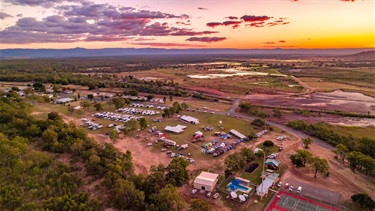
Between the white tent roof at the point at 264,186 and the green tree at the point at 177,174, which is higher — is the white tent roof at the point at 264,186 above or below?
below

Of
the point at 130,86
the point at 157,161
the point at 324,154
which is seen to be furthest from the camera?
the point at 130,86

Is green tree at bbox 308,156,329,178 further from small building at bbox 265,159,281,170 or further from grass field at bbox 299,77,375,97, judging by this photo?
grass field at bbox 299,77,375,97

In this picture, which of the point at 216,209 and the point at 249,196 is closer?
the point at 216,209

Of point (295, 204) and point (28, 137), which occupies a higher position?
point (28, 137)

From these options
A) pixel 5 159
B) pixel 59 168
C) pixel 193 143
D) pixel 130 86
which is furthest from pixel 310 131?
pixel 130 86

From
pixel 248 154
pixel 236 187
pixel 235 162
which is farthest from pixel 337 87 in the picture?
pixel 236 187

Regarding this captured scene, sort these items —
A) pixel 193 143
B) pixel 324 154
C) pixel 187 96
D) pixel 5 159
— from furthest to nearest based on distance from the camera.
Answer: pixel 187 96 → pixel 193 143 → pixel 324 154 → pixel 5 159

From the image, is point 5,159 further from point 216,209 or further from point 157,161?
point 216,209

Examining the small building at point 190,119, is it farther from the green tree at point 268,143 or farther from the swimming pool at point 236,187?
the swimming pool at point 236,187

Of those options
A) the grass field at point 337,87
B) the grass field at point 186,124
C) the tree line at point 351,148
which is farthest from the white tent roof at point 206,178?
the grass field at point 337,87
